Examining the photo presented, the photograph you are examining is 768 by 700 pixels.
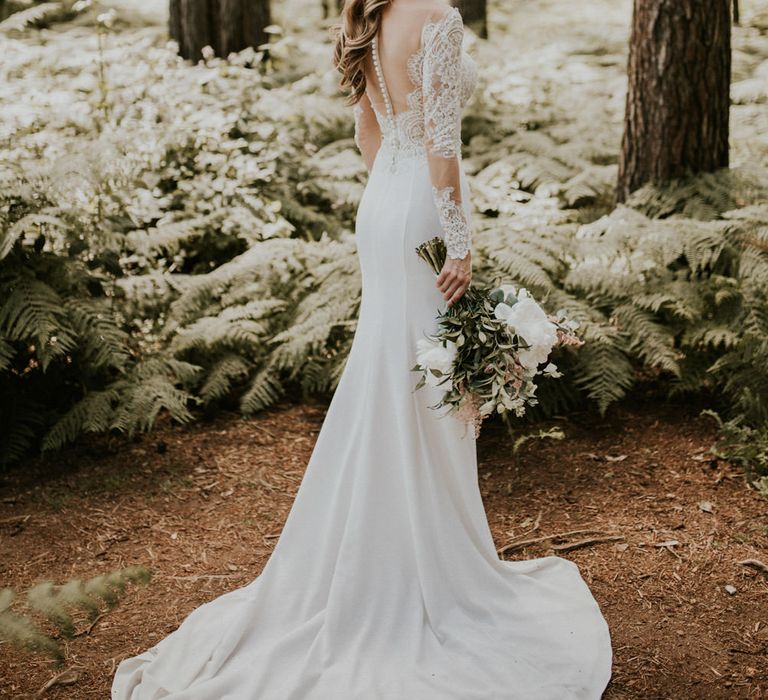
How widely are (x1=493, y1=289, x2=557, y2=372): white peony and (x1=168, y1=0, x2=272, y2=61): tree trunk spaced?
6.90 metres

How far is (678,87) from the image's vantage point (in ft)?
19.3

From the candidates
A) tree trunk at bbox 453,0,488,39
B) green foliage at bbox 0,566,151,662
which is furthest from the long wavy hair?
tree trunk at bbox 453,0,488,39

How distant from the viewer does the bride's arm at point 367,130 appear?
3689mm

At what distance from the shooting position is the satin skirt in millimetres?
3219

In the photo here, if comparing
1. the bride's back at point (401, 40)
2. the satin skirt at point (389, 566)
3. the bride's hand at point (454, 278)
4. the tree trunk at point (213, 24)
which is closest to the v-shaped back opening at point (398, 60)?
the bride's back at point (401, 40)

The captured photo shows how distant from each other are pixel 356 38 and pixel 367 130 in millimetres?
517

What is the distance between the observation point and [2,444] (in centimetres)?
514

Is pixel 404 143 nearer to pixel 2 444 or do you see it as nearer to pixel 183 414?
pixel 183 414

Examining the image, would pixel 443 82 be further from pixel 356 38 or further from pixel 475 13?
pixel 475 13

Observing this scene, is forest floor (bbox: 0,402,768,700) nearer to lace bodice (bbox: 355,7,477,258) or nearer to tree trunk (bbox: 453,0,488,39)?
lace bodice (bbox: 355,7,477,258)

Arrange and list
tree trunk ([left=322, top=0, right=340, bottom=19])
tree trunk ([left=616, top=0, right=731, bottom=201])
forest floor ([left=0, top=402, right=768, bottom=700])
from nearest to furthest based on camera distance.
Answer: forest floor ([left=0, top=402, right=768, bottom=700]) < tree trunk ([left=616, top=0, right=731, bottom=201]) < tree trunk ([left=322, top=0, right=340, bottom=19])

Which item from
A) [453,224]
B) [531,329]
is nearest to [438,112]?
[453,224]

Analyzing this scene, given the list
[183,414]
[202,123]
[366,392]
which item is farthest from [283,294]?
[366,392]

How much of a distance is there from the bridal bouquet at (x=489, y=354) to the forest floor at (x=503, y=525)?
125 cm
